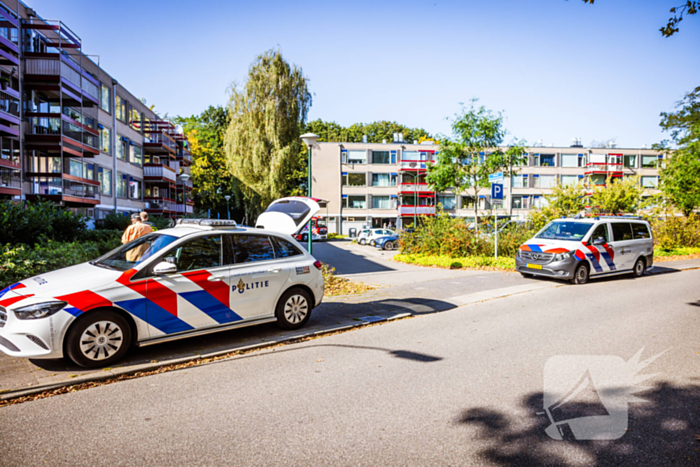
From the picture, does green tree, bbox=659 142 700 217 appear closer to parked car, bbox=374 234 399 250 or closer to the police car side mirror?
parked car, bbox=374 234 399 250

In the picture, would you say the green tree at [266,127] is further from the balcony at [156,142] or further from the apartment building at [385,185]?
the apartment building at [385,185]

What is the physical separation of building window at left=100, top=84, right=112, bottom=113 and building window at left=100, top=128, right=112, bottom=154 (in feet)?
4.86

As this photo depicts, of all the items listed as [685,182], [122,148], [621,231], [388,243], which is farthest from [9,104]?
[685,182]

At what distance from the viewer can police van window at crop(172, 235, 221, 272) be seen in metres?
5.74

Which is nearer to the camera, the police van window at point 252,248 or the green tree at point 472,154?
the police van window at point 252,248

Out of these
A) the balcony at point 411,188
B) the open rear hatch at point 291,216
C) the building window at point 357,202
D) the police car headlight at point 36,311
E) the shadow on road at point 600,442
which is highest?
the balcony at point 411,188

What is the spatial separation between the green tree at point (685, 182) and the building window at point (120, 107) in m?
36.9

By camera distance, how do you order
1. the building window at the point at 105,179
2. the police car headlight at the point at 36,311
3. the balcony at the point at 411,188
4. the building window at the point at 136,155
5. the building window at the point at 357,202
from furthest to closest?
the building window at the point at 357,202
the balcony at the point at 411,188
the building window at the point at 136,155
the building window at the point at 105,179
the police car headlight at the point at 36,311

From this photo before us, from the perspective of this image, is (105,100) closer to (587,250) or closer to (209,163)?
(209,163)

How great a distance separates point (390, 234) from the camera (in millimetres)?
33031

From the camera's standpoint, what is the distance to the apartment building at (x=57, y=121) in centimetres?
2231

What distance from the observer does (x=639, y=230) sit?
13648 mm

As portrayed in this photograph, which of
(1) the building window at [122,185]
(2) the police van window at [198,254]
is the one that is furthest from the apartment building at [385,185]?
(2) the police van window at [198,254]

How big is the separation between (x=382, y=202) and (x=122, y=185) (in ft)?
107
